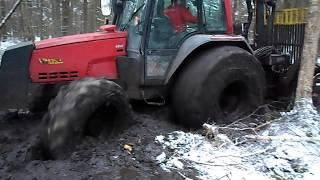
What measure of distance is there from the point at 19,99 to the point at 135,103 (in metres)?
1.64

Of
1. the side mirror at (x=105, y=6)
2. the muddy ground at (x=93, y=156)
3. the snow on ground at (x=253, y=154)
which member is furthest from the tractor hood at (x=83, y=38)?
the snow on ground at (x=253, y=154)

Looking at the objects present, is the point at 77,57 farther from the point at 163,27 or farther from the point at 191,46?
the point at 191,46

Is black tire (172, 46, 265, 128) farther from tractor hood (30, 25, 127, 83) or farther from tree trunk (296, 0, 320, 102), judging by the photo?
tractor hood (30, 25, 127, 83)

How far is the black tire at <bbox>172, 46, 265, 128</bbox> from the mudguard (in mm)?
2000

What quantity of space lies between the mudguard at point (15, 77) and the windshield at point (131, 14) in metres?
1.40

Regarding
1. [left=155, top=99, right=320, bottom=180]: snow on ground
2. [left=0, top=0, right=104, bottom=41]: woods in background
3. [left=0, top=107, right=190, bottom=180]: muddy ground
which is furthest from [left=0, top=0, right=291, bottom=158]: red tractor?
[left=0, top=0, right=104, bottom=41]: woods in background

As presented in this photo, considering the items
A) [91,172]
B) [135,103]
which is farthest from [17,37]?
[91,172]

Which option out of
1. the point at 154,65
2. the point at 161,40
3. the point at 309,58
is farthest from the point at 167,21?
the point at 309,58

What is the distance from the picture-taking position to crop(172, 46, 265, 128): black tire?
245 inches

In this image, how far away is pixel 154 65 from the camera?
639cm

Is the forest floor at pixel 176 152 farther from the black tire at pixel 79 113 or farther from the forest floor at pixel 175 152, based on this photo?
the black tire at pixel 79 113

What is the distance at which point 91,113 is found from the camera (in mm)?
5258

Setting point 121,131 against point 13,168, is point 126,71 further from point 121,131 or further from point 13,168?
point 13,168

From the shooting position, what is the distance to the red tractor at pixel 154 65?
5.90 meters
